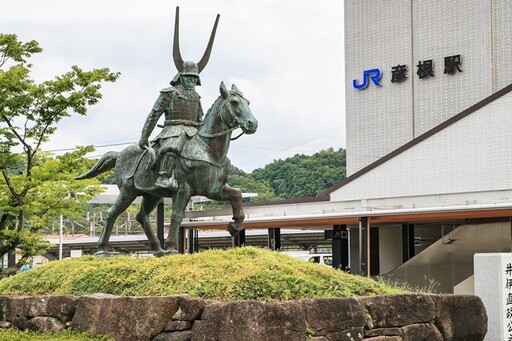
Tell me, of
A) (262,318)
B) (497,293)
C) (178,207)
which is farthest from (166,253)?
(497,293)

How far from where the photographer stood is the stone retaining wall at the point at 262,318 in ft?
32.9

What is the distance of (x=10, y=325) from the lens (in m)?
13.2

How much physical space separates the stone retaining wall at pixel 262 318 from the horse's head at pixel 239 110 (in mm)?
3210

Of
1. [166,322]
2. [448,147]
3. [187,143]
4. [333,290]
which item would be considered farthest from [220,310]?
[448,147]

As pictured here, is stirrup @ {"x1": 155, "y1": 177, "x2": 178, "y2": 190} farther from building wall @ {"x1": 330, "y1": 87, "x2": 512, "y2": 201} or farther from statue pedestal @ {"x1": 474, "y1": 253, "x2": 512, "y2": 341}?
building wall @ {"x1": 330, "y1": 87, "x2": 512, "y2": 201}

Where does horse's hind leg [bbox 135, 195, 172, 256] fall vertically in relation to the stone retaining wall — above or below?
above

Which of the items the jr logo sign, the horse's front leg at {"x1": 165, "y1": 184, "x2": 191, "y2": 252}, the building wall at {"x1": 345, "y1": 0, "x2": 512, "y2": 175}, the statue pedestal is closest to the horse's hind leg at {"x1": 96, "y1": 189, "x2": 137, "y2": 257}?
the horse's front leg at {"x1": 165, "y1": 184, "x2": 191, "y2": 252}

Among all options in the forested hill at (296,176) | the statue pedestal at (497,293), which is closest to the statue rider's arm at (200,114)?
the statue pedestal at (497,293)

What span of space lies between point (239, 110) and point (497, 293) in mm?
4660

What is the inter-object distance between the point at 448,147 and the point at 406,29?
8.84m

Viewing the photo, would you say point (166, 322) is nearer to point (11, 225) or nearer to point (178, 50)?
point (178, 50)

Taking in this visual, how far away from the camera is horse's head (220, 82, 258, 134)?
12938 millimetres

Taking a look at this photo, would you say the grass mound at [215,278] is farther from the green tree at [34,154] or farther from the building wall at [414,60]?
the building wall at [414,60]

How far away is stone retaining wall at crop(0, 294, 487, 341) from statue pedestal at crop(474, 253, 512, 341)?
74cm
